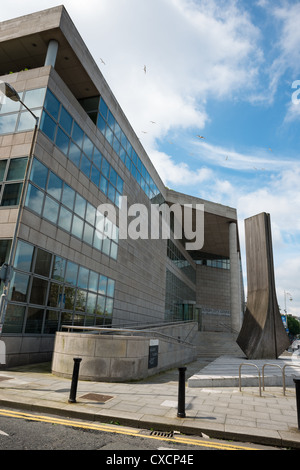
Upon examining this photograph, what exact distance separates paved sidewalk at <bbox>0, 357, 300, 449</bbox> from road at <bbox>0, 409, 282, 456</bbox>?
239 mm

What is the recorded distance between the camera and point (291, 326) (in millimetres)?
115750

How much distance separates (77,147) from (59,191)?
147 inches

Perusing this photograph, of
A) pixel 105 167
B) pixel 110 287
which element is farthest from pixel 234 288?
pixel 105 167

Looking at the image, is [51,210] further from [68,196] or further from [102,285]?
[102,285]

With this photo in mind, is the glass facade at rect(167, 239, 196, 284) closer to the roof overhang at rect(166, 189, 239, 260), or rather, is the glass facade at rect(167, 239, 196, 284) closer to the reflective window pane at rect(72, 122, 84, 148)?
the roof overhang at rect(166, 189, 239, 260)

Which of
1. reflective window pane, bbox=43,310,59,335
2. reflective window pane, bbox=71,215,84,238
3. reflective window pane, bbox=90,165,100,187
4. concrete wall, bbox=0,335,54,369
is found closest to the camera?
concrete wall, bbox=0,335,54,369

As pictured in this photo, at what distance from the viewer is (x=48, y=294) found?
1481cm

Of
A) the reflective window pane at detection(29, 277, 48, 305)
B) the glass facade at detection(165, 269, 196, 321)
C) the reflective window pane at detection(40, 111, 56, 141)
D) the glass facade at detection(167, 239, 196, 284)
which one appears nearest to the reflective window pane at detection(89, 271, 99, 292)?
the reflective window pane at detection(29, 277, 48, 305)

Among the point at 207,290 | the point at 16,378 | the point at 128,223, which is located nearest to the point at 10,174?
the point at 16,378

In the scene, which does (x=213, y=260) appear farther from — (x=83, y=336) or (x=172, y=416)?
(x=172, y=416)

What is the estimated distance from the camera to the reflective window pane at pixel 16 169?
14.1m

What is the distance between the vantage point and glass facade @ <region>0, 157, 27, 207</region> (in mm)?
13812

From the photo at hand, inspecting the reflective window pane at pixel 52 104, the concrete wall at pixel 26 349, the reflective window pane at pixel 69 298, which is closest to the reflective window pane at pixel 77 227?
the reflective window pane at pixel 69 298

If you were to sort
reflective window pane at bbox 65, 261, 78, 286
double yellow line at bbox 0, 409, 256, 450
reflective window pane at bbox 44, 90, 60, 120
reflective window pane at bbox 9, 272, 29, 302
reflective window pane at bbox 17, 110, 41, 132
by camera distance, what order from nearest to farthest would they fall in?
1. double yellow line at bbox 0, 409, 256, 450
2. reflective window pane at bbox 9, 272, 29, 302
3. reflective window pane at bbox 17, 110, 41, 132
4. reflective window pane at bbox 44, 90, 60, 120
5. reflective window pane at bbox 65, 261, 78, 286
